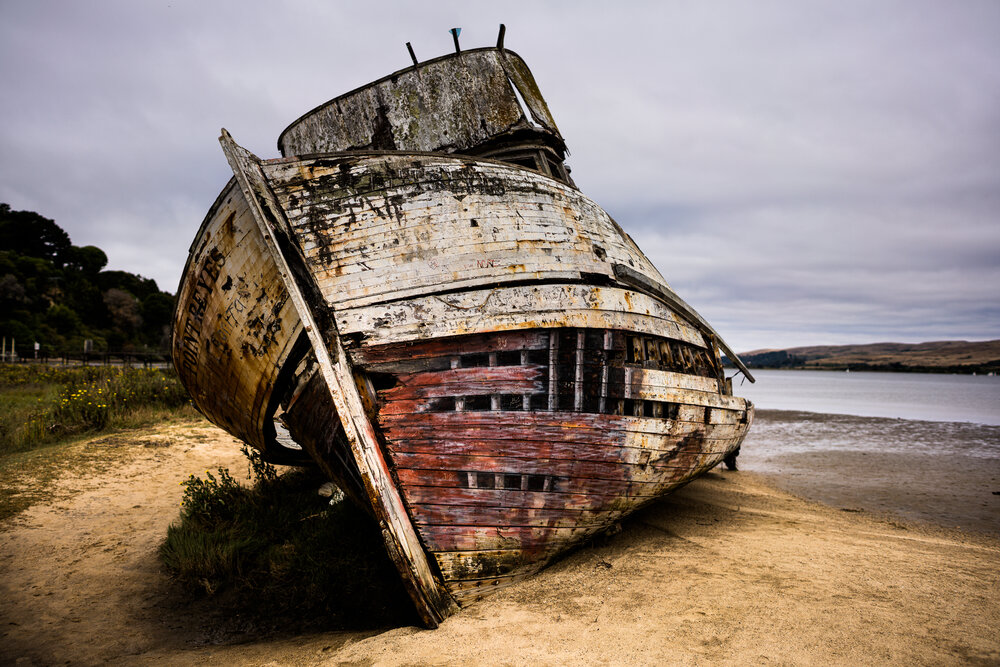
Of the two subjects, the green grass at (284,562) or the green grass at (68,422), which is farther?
the green grass at (68,422)

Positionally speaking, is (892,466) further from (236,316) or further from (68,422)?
(68,422)

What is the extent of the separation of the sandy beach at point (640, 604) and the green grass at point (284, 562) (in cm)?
26

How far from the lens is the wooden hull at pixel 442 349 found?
292 centimetres

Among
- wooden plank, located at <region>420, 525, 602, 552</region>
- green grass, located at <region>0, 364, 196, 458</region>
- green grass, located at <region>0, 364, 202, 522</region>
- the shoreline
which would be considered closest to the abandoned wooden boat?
wooden plank, located at <region>420, 525, 602, 552</region>

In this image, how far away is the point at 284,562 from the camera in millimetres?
4348

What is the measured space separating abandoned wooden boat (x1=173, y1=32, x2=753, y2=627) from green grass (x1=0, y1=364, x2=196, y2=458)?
6164 mm

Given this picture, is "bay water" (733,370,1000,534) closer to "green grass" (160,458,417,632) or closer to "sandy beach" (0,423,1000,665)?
"sandy beach" (0,423,1000,665)

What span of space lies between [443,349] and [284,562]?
2.74 meters

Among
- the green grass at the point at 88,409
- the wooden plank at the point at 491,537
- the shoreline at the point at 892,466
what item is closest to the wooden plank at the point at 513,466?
the wooden plank at the point at 491,537

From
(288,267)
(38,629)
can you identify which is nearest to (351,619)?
(38,629)

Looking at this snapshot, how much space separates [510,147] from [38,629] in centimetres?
505

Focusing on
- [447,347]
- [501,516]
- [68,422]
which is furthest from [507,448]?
[68,422]

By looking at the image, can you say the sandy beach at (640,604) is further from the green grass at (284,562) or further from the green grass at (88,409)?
the green grass at (88,409)

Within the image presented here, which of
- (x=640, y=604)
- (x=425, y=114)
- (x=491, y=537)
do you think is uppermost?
(x=425, y=114)
